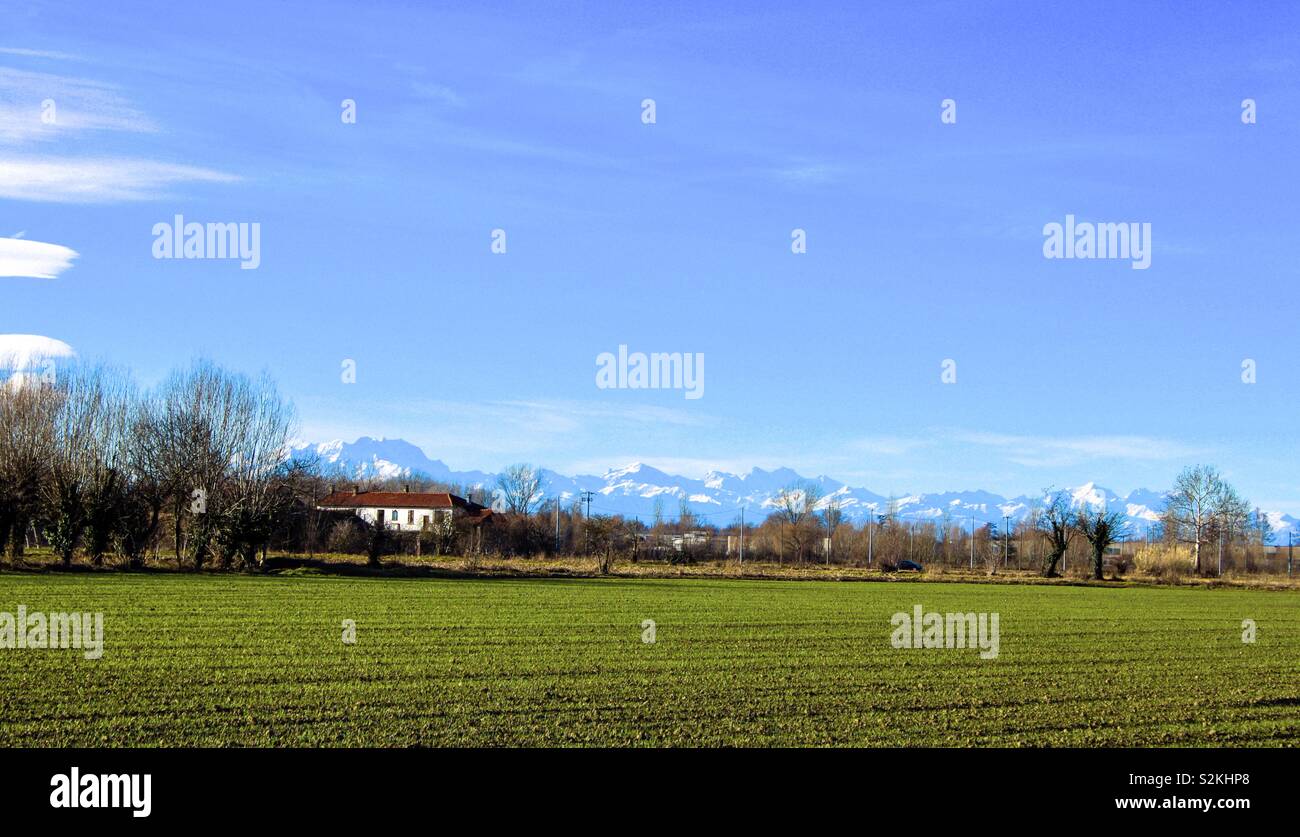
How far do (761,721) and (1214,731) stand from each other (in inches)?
239

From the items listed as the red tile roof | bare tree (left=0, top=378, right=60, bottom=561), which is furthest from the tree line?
the red tile roof

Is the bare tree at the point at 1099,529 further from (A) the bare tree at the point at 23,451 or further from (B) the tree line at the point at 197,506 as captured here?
(A) the bare tree at the point at 23,451

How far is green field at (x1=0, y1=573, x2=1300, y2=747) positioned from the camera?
13750 mm

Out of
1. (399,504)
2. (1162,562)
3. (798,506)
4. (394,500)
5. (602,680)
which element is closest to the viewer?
(602,680)

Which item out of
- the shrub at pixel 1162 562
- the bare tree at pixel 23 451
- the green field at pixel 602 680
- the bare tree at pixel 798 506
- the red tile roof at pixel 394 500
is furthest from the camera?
the bare tree at pixel 798 506

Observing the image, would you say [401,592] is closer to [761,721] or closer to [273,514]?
[273,514]

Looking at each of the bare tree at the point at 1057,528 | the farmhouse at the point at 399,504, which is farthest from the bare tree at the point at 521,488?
the bare tree at the point at 1057,528

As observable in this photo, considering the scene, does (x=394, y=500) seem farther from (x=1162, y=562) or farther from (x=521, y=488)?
(x=1162, y=562)

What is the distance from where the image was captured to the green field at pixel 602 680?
13750 millimetres

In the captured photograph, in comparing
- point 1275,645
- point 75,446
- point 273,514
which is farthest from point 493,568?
point 1275,645

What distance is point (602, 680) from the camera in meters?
18.0

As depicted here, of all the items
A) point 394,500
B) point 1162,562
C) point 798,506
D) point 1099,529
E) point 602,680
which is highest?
point 602,680

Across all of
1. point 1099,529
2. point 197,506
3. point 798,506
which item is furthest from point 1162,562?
point 197,506
